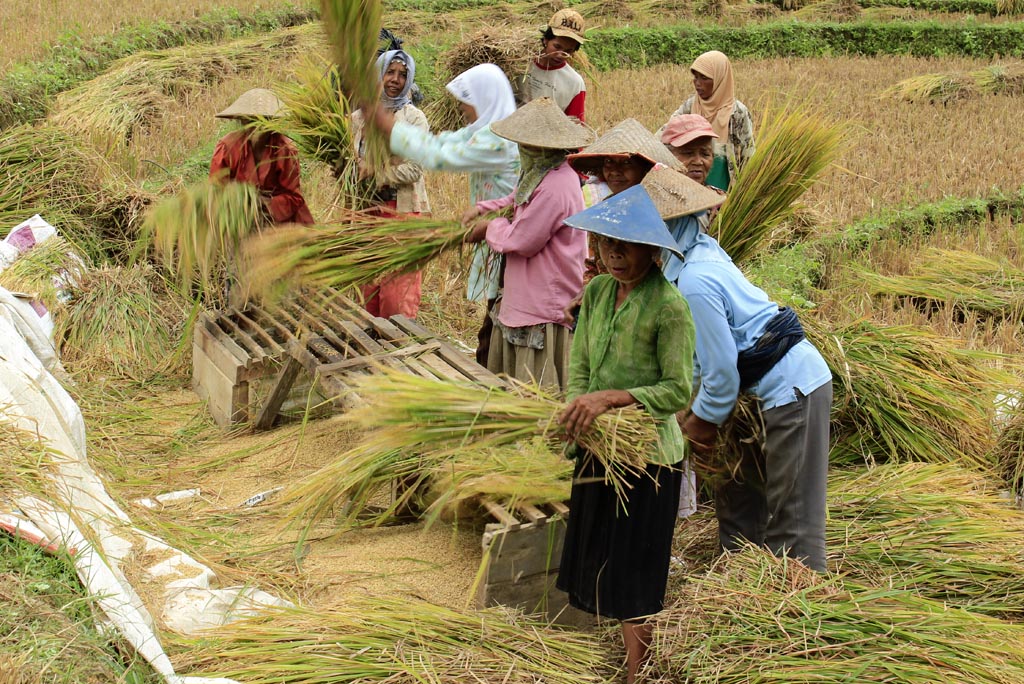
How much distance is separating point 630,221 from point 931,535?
5.26 feet

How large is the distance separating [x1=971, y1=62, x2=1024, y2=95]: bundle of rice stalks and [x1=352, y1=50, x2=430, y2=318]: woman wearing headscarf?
27.6ft

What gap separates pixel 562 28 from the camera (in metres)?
5.26

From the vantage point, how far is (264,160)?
A: 14.2 ft

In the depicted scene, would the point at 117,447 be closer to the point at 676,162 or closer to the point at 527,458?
the point at 527,458

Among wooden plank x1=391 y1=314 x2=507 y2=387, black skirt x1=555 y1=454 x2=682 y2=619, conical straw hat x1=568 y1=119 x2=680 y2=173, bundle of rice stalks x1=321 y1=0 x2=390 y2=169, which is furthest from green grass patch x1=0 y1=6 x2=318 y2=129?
black skirt x1=555 y1=454 x2=682 y2=619

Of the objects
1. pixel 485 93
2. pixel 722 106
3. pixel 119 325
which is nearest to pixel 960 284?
pixel 722 106

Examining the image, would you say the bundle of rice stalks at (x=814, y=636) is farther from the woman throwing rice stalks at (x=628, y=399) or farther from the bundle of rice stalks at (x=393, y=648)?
the bundle of rice stalks at (x=393, y=648)

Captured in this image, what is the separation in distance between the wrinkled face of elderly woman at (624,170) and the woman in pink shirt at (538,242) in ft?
0.93

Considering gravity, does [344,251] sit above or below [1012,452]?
above

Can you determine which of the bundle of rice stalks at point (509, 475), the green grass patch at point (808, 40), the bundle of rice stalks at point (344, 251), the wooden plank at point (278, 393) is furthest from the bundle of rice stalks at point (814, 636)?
the green grass patch at point (808, 40)

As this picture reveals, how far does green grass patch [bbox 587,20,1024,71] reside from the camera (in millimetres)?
12727

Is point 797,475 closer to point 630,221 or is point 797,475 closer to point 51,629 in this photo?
point 630,221

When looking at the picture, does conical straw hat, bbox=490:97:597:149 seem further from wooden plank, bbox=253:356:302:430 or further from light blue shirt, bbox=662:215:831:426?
wooden plank, bbox=253:356:302:430

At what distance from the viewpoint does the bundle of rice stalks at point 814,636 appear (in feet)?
7.89
